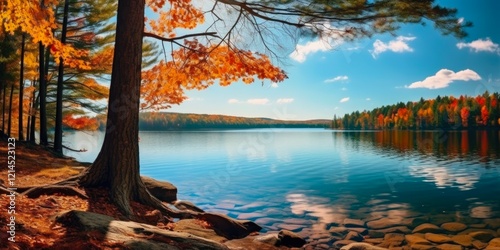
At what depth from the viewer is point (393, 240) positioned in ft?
31.0

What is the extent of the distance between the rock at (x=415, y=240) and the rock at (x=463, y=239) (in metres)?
0.80

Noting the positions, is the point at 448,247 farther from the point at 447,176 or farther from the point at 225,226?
the point at 447,176

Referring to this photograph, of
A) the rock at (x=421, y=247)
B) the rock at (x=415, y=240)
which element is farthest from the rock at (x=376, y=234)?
the rock at (x=421, y=247)

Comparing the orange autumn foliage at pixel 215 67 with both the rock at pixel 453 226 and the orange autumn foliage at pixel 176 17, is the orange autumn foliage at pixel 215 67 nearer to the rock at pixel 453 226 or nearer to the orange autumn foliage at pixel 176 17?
the orange autumn foliage at pixel 176 17

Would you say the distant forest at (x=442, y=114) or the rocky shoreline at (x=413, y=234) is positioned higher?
the distant forest at (x=442, y=114)

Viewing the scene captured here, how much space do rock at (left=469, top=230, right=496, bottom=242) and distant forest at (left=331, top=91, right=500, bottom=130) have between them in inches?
4384

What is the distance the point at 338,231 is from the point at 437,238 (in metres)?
2.59

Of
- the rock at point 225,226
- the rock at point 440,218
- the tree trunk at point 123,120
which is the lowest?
the rock at point 440,218

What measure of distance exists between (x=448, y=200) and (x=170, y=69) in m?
12.9

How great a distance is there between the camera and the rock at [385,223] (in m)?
11.0

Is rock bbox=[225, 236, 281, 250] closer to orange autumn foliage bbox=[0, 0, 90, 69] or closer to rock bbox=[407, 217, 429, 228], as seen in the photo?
rock bbox=[407, 217, 429, 228]

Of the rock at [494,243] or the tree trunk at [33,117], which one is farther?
the tree trunk at [33,117]

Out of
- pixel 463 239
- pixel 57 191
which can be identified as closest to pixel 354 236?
pixel 463 239

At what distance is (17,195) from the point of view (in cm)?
634
